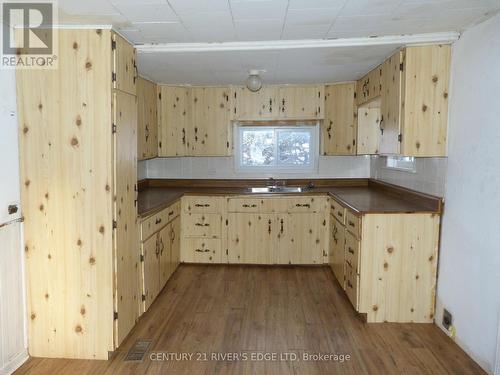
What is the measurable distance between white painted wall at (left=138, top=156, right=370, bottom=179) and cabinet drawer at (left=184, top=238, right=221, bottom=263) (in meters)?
1.03

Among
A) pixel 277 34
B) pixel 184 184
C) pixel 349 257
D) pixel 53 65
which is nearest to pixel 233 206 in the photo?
pixel 184 184

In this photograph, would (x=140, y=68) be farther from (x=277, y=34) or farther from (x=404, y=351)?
(x=404, y=351)

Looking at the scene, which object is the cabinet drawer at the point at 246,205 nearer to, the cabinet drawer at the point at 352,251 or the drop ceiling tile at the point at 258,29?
the cabinet drawer at the point at 352,251

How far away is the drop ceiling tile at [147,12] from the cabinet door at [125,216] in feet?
1.67

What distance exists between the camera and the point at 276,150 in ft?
16.7

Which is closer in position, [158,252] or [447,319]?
[447,319]

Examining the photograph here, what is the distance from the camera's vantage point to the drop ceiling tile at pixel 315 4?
2.09 m

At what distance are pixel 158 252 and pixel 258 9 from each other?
2.39 meters

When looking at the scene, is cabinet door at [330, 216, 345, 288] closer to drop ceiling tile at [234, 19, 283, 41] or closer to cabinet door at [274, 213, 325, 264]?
cabinet door at [274, 213, 325, 264]

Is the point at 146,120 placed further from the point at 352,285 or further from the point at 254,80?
the point at 352,285

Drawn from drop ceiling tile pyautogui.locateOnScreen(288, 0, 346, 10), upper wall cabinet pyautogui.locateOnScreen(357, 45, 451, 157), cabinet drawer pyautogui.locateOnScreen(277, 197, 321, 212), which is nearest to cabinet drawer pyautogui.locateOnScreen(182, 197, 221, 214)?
cabinet drawer pyautogui.locateOnScreen(277, 197, 321, 212)

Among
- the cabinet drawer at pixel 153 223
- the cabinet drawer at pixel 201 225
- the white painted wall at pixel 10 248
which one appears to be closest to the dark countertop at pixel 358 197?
the cabinet drawer at pixel 153 223

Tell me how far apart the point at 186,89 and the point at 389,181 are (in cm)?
276

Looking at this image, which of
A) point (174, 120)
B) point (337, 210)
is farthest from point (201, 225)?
point (337, 210)
